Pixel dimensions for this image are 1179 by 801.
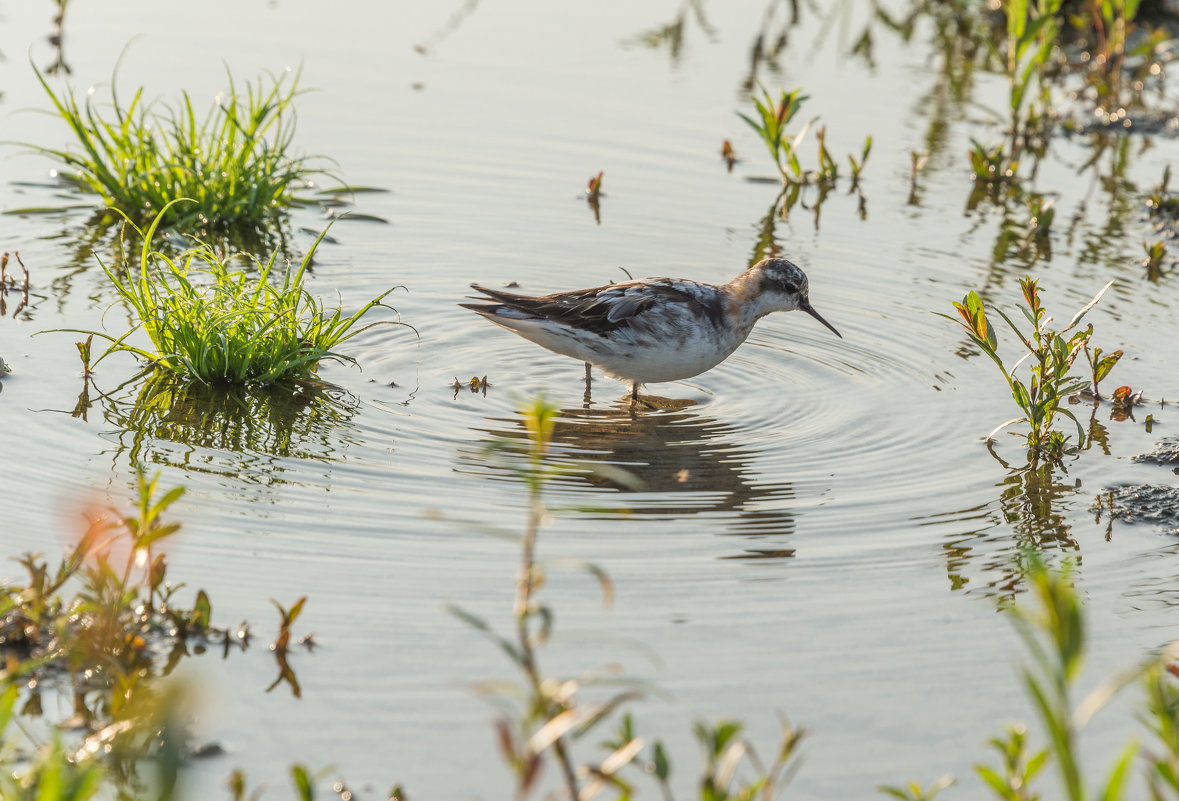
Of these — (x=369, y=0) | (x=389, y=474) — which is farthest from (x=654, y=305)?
(x=369, y=0)

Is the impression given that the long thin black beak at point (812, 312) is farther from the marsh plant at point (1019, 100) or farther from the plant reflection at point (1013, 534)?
the marsh plant at point (1019, 100)

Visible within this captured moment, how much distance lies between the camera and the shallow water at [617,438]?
5.07 metres

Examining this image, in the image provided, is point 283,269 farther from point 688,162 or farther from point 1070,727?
point 1070,727

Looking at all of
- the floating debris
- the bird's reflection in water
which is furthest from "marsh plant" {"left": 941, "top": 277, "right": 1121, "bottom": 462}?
the floating debris

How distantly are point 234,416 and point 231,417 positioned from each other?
0.08 ft

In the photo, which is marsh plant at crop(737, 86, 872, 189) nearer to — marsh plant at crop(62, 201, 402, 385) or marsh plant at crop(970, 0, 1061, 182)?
marsh plant at crop(970, 0, 1061, 182)

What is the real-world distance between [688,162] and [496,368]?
176 inches

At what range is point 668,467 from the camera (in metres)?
7.55

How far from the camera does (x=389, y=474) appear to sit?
691cm

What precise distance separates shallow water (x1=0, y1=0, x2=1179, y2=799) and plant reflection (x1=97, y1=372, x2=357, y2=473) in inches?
1.2

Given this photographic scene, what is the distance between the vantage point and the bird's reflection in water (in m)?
6.71

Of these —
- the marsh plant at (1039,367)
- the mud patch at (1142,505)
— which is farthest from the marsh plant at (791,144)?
the mud patch at (1142,505)

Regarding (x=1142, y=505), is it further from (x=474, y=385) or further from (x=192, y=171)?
(x=192, y=171)

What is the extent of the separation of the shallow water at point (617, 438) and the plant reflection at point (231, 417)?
0.10 ft
